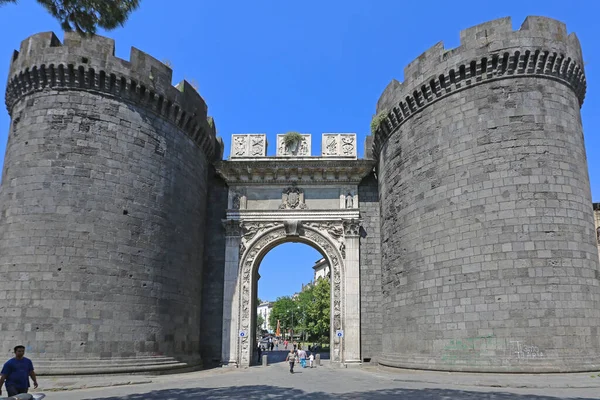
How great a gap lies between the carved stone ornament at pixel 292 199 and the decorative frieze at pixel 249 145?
1.96 meters

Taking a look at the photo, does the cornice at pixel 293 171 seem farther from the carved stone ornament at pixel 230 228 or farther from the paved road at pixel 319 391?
the paved road at pixel 319 391

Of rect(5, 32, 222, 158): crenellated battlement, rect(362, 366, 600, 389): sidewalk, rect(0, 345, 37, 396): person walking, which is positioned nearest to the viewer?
rect(0, 345, 37, 396): person walking

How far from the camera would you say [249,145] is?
71.1 feet

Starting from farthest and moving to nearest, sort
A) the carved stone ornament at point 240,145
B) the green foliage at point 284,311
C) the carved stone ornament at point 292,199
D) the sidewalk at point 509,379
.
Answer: the green foliage at point 284,311
the carved stone ornament at point 240,145
the carved stone ornament at point 292,199
the sidewalk at point 509,379

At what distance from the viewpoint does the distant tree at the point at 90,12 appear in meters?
8.45

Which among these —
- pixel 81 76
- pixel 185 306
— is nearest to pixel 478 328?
pixel 185 306

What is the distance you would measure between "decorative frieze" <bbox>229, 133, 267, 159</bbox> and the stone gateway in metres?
2.87

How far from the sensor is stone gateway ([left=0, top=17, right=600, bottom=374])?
13.3 meters

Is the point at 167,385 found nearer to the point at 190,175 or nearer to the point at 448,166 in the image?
the point at 190,175

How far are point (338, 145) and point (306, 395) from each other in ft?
43.0

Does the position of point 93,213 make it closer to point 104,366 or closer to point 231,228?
point 104,366

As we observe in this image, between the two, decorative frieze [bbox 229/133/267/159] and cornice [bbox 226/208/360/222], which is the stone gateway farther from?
decorative frieze [bbox 229/133/267/159]

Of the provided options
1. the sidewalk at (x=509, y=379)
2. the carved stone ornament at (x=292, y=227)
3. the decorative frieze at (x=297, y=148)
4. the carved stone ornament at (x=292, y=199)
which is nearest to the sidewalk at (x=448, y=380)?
the sidewalk at (x=509, y=379)

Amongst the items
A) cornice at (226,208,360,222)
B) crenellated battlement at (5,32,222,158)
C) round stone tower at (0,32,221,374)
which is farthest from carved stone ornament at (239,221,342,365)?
crenellated battlement at (5,32,222,158)
